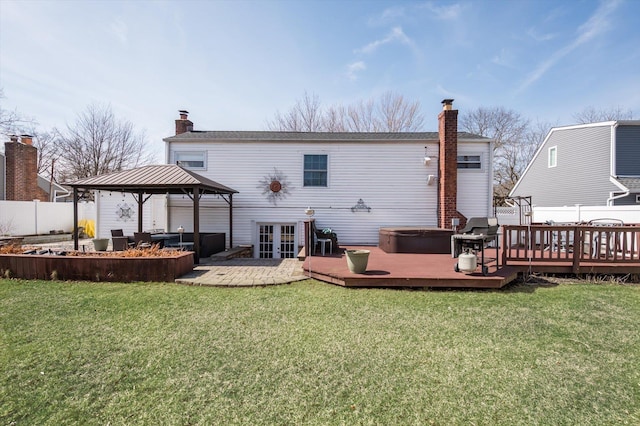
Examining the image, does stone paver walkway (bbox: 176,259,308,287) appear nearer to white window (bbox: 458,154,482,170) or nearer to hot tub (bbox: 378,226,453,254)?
hot tub (bbox: 378,226,453,254)

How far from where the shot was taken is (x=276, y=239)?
11789 mm

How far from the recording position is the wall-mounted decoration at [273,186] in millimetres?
11562

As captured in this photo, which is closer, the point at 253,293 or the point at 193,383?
the point at 193,383

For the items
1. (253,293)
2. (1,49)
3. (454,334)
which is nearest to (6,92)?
(1,49)

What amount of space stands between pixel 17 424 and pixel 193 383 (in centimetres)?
120

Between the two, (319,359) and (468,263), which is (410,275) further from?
(319,359)

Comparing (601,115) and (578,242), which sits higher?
(601,115)

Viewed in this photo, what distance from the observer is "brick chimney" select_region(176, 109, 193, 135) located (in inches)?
517

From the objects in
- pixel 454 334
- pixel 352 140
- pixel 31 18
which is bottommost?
pixel 454 334

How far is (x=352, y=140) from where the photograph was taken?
11312 millimetres

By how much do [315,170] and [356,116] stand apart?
14814 millimetres

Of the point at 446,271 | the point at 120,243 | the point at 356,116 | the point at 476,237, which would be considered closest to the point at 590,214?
the point at 476,237

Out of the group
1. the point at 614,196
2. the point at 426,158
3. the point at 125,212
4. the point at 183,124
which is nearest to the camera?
the point at 426,158

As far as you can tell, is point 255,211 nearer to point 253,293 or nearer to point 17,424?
point 253,293
